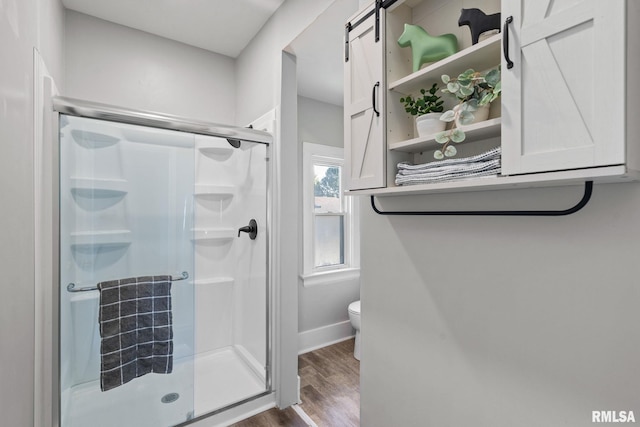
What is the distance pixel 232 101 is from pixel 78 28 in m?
1.09

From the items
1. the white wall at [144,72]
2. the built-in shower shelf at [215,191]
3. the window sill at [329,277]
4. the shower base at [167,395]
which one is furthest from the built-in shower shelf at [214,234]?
the white wall at [144,72]

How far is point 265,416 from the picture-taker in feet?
6.01

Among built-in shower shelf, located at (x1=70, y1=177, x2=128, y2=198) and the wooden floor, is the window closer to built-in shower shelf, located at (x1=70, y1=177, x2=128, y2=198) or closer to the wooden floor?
the wooden floor

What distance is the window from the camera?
9.49 feet

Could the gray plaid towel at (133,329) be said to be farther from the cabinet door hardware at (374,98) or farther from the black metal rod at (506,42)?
the black metal rod at (506,42)

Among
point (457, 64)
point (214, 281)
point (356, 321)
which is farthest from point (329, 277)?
point (457, 64)

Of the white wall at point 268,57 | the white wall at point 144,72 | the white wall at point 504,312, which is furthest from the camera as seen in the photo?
the white wall at point 144,72

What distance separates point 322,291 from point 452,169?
2281 millimetres

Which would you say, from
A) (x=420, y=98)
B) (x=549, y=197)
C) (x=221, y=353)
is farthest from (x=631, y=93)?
(x=221, y=353)

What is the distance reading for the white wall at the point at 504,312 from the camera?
669 mm

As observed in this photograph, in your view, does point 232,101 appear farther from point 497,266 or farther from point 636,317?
point 636,317

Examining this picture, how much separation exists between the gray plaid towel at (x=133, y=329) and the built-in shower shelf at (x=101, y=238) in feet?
0.68

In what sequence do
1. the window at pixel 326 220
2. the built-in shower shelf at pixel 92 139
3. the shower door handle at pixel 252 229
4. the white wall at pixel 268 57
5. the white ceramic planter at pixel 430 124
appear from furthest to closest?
the window at pixel 326 220
the shower door handle at pixel 252 229
the white wall at pixel 268 57
the built-in shower shelf at pixel 92 139
the white ceramic planter at pixel 430 124

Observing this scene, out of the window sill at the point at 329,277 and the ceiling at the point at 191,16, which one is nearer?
the ceiling at the point at 191,16
